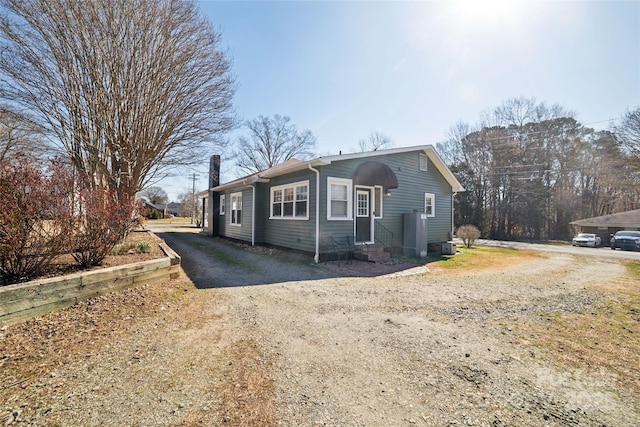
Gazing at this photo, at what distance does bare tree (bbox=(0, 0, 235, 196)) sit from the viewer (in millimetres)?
7781

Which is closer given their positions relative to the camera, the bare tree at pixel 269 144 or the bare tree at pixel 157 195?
the bare tree at pixel 269 144

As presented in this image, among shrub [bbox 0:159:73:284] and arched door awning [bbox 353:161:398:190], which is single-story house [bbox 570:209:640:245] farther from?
shrub [bbox 0:159:73:284]

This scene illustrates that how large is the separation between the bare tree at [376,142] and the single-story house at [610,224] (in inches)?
783

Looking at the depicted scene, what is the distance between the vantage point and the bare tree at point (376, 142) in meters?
33.8

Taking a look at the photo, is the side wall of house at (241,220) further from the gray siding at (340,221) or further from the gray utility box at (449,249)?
the gray utility box at (449,249)

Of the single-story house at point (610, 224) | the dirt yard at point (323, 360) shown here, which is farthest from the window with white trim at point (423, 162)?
the single-story house at point (610, 224)

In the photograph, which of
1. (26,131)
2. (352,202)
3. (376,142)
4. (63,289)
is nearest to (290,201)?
(352,202)

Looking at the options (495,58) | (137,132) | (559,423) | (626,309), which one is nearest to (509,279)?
(626,309)

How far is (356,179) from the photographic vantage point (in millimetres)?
9773

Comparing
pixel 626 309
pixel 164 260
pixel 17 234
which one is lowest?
pixel 626 309

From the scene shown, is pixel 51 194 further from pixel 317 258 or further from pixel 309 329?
pixel 317 258

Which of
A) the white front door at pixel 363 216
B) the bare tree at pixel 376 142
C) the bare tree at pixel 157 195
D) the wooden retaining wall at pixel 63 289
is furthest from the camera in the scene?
the bare tree at pixel 157 195

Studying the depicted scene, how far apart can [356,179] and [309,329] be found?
670 centimetres

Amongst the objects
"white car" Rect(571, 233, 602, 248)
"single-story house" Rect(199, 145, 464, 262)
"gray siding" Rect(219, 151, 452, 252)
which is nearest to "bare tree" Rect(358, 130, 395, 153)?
"white car" Rect(571, 233, 602, 248)
